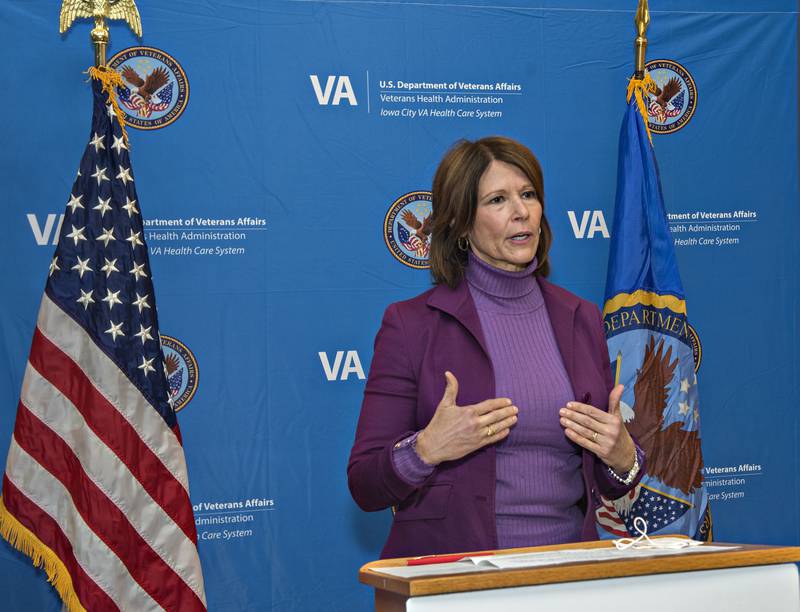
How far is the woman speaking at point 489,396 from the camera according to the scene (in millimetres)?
1960

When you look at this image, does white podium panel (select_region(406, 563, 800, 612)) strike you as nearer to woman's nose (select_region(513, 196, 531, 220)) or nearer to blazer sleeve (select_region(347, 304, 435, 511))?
blazer sleeve (select_region(347, 304, 435, 511))

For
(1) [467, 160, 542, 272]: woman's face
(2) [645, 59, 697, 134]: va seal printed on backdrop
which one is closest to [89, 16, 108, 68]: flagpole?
(1) [467, 160, 542, 272]: woman's face

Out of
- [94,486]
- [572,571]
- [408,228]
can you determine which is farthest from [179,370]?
[572,571]

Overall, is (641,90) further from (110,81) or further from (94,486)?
(94,486)

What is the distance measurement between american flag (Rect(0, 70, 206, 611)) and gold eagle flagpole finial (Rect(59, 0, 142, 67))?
27cm

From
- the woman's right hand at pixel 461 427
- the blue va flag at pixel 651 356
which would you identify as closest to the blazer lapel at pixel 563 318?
the woman's right hand at pixel 461 427

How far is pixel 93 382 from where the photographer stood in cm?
312

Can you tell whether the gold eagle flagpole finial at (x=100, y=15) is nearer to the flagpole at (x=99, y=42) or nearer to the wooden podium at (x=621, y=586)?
the flagpole at (x=99, y=42)

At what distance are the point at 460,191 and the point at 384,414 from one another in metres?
0.57

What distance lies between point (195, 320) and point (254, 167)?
0.60 metres

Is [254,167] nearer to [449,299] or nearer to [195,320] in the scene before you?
[195,320]

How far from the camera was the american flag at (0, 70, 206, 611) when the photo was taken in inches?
119

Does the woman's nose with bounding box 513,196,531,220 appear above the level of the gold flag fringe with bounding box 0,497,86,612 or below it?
above

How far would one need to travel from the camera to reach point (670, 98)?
4008 mm
